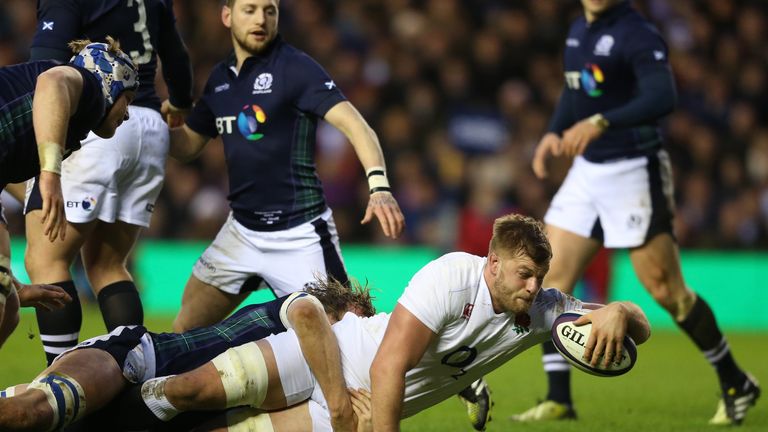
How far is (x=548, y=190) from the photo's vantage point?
1368 centimetres

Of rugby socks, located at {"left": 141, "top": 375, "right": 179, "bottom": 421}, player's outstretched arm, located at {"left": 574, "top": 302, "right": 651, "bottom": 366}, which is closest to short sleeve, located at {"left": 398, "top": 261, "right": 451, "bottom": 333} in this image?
player's outstretched arm, located at {"left": 574, "top": 302, "right": 651, "bottom": 366}

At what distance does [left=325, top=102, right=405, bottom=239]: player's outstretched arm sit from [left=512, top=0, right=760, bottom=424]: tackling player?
1441 mm

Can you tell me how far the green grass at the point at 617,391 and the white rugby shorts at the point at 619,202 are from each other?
110 cm

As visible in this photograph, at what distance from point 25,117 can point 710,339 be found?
4328 mm

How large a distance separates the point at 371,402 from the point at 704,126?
11.3 meters

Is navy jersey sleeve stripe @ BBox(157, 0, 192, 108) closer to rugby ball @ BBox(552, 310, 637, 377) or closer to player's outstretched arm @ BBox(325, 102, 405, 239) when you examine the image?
player's outstretched arm @ BBox(325, 102, 405, 239)

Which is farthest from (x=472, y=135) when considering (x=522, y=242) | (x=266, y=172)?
(x=522, y=242)

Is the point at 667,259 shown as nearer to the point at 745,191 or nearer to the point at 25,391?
the point at 25,391

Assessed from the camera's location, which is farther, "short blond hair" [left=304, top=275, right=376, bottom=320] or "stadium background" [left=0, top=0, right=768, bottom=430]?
"stadium background" [left=0, top=0, right=768, bottom=430]

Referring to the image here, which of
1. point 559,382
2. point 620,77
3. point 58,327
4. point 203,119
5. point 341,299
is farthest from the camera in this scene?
point 620,77

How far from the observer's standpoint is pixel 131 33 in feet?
19.5

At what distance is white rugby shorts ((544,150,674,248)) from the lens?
6883 millimetres

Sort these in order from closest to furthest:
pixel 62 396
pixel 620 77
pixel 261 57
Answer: pixel 62 396
pixel 261 57
pixel 620 77

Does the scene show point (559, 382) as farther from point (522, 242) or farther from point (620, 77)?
point (522, 242)
